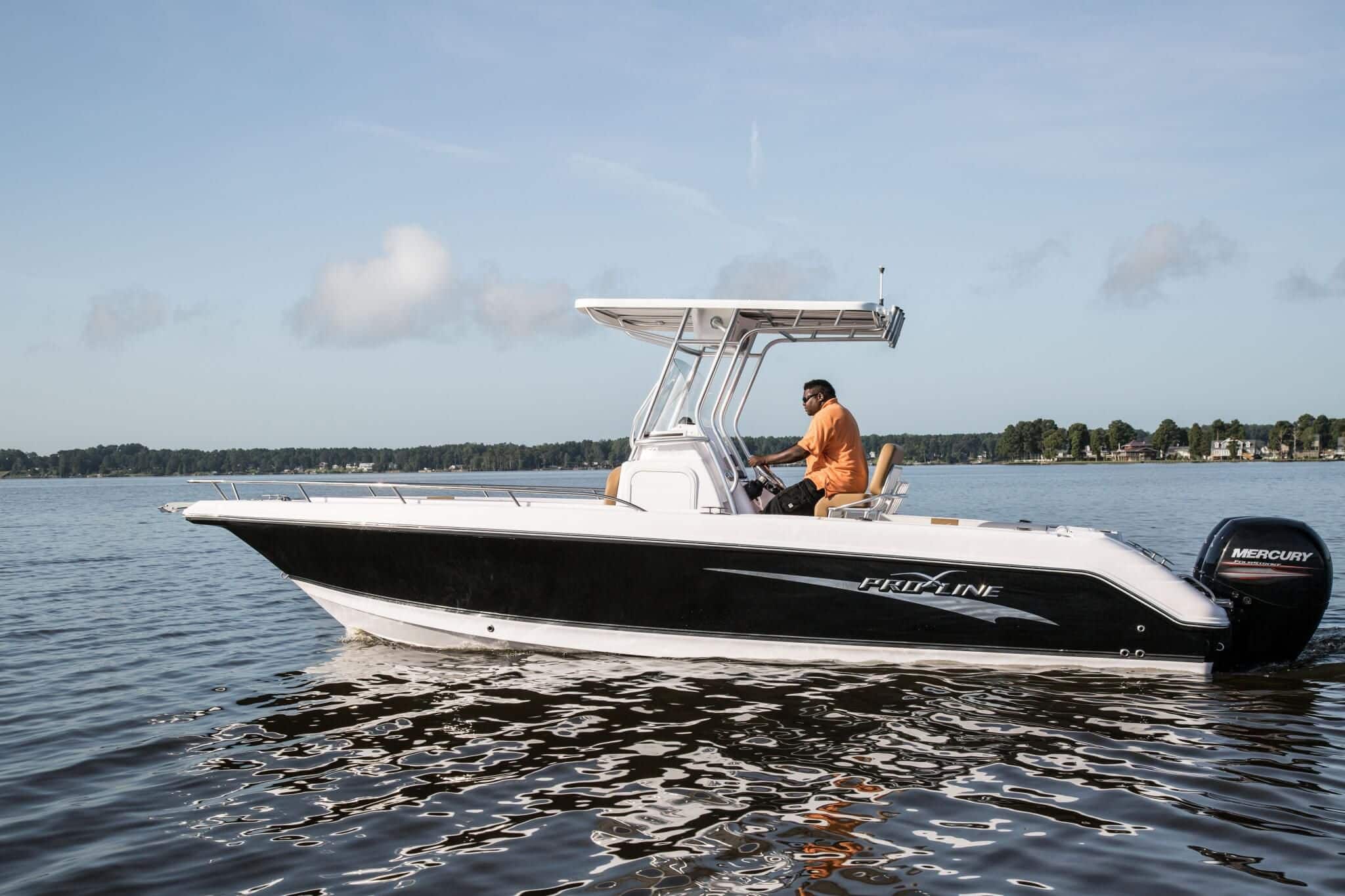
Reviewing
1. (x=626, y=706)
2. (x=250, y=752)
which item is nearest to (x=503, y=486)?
(x=626, y=706)

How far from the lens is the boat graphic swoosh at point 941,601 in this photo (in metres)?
6.88

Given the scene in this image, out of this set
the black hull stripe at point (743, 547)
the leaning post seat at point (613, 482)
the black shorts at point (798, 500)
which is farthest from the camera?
the leaning post seat at point (613, 482)

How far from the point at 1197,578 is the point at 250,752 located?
6526mm

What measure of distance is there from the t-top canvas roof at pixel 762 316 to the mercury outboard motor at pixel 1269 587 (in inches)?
117

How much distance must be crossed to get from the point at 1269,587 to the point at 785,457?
3486 millimetres

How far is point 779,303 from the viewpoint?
24.6 feet

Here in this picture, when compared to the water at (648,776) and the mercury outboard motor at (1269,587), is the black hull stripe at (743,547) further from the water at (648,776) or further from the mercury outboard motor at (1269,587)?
the water at (648,776)

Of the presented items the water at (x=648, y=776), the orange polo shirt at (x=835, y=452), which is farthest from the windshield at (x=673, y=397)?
the water at (x=648, y=776)

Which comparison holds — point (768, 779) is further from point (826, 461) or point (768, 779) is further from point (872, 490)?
point (826, 461)

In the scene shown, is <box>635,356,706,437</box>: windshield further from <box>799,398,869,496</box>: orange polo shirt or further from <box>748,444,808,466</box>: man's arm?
<box>799,398,869,496</box>: orange polo shirt

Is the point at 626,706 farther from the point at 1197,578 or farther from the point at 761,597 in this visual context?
the point at 1197,578

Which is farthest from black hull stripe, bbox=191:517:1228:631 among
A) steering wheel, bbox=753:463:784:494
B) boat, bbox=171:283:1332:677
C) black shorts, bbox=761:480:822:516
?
steering wheel, bbox=753:463:784:494

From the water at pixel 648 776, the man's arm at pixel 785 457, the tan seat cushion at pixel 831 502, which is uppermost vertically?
the man's arm at pixel 785 457

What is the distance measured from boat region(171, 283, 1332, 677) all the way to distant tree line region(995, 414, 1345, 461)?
11757 cm
